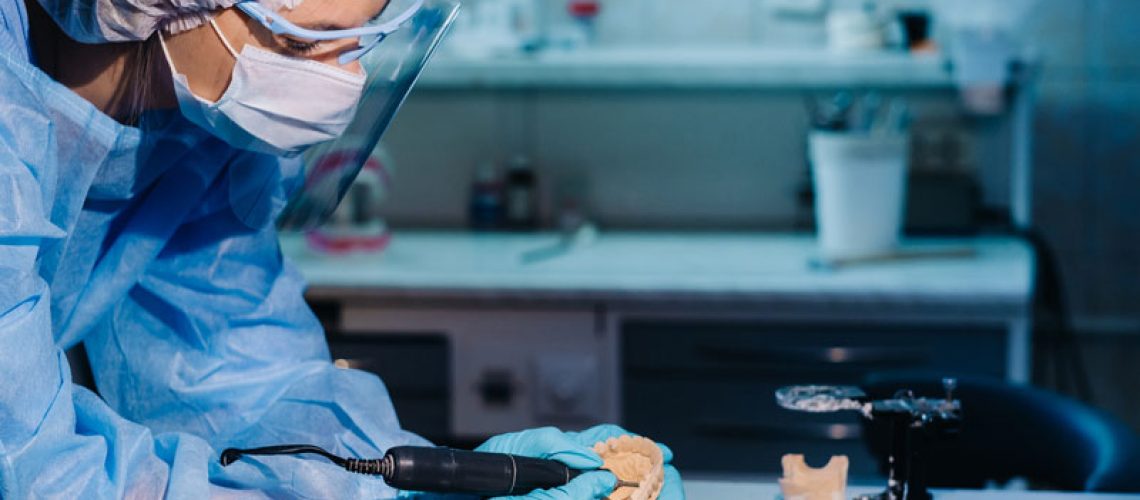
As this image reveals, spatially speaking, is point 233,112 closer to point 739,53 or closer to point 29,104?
point 29,104

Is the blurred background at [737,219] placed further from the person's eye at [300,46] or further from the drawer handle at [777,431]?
the person's eye at [300,46]

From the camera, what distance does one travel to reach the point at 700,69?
122 inches

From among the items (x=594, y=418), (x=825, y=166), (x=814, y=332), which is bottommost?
(x=594, y=418)

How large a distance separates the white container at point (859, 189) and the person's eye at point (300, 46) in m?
1.74

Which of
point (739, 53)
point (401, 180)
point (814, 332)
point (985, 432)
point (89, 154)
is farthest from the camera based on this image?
point (401, 180)

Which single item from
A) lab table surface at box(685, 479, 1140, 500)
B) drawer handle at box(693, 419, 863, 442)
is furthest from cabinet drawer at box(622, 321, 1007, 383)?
lab table surface at box(685, 479, 1140, 500)

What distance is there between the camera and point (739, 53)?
126 inches

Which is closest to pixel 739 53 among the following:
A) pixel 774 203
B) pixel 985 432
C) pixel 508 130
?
pixel 774 203

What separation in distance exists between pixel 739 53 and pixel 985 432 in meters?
1.29

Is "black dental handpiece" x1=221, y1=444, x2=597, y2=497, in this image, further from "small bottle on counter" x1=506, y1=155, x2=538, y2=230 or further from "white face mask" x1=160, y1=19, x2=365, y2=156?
"small bottle on counter" x1=506, y1=155, x2=538, y2=230

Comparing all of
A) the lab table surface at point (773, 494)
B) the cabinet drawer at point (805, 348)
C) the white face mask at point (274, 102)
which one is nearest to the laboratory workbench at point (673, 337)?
the cabinet drawer at point (805, 348)

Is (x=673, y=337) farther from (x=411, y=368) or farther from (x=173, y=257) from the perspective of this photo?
(x=173, y=257)

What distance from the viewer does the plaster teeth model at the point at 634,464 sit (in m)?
1.32

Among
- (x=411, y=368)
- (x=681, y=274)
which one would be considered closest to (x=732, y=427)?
(x=681, y=274)
